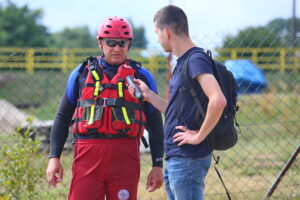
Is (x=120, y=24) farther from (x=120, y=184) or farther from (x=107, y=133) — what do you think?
(x=120, y=184)

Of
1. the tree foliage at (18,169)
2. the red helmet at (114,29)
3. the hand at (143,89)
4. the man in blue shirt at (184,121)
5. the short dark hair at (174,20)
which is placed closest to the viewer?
the man in blue shirt at (184,121)

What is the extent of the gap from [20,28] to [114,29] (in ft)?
113

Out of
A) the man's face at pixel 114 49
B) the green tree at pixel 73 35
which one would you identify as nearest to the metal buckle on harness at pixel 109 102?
the man's face at pixel 114 49

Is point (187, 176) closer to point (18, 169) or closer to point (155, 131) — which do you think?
point (155, 131)

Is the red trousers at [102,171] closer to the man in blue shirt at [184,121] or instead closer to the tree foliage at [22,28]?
the man in blue shirt at [184,121]

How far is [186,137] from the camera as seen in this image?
10.8 feet

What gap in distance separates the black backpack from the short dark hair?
0.58 feet

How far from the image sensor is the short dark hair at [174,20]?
3385 mm

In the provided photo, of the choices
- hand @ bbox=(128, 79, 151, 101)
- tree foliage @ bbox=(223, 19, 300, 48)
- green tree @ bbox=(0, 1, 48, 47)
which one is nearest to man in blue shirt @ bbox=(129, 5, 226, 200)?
hand @ bbox=(128, 79, 151, 101)

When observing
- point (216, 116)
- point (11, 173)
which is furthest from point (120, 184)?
point (11, 173)

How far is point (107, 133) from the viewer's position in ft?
12.2

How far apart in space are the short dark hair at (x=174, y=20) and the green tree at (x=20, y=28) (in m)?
33.3

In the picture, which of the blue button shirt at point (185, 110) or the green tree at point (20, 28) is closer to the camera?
the blue button shirt at point (185, 110)

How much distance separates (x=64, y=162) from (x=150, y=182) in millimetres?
4116
